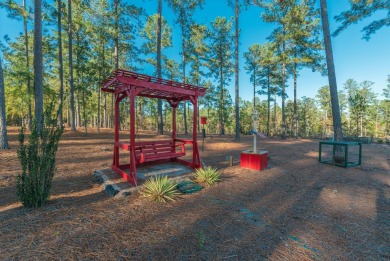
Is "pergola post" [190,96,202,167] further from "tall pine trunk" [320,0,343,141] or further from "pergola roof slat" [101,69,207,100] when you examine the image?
"tall pine trunk" [320,0,343,141]

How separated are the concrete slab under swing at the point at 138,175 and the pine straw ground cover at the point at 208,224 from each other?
0.86ft

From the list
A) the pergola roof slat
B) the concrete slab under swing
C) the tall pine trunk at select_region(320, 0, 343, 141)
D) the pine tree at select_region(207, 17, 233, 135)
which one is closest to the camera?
the concrete slab under swing

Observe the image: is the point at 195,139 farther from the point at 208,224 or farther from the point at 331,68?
the point at 331,68

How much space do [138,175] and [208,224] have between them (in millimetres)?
3281

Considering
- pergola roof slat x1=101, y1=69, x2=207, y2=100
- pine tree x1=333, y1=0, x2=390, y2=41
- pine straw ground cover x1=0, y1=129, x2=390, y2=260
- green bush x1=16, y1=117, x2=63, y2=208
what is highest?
pine tree x1=333, y1=0, x2=390, y2=41

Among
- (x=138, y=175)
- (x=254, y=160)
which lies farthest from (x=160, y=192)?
(x=254, y=160)

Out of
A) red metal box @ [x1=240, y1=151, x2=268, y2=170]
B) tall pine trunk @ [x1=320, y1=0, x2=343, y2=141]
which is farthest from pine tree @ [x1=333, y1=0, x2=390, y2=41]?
red metal box @ [x1=240, y1=151, x2=268, y2=170]

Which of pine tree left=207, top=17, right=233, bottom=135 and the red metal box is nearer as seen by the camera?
the red metal box

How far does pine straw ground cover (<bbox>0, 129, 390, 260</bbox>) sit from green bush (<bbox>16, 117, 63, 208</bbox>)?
288 millimetres

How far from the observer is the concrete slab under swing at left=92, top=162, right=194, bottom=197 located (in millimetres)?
4574

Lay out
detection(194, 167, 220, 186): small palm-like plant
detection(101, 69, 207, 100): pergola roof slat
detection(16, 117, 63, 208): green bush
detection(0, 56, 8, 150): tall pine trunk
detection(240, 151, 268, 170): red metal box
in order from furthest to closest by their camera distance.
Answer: detection(0, 56, 8, 150): tall pine trunk, detection(240, 151, 268, 170): red metal box, detection(194, 167, 220, 186): small palm-like plant, detection(101, 69, 207, 100): pergola roof slat, detection(16, 117, 63, 208): green bush

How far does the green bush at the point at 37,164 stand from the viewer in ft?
11.4

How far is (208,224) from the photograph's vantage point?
3.20 m

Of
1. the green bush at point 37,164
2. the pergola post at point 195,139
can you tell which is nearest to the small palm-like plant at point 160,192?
the green bush at point 37,164
